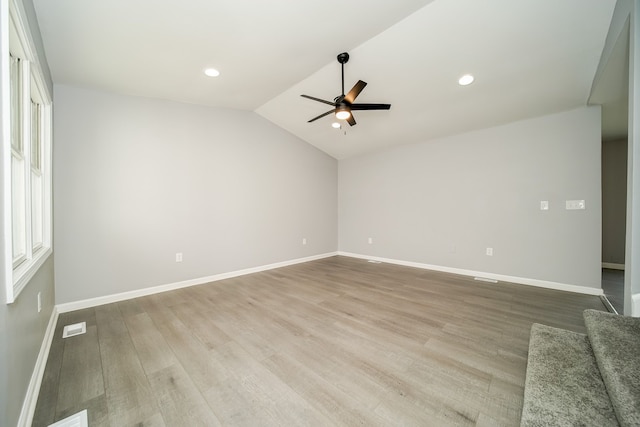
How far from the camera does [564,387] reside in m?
1.21

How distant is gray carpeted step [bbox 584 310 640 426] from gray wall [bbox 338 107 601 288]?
2.35m

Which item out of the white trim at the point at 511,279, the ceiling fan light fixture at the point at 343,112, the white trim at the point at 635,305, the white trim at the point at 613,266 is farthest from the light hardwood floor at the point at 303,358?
the white trim at the point at 613,266

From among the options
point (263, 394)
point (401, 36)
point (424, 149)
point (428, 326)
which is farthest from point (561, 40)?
point (263, 394)

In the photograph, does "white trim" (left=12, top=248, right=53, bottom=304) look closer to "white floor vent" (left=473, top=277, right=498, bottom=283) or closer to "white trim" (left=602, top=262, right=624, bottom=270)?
"white floor vent" (left=473, top=277, right=498, bottom=283)

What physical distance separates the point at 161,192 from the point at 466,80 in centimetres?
431

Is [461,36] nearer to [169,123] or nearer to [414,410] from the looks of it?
[414,410]

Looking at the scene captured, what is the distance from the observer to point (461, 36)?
2.42m

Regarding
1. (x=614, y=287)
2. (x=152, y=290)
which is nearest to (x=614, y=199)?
(x=614, y=287)

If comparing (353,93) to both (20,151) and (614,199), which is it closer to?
(20,151)

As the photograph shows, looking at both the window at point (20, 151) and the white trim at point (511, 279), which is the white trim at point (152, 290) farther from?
the white trim at point (511, 279)

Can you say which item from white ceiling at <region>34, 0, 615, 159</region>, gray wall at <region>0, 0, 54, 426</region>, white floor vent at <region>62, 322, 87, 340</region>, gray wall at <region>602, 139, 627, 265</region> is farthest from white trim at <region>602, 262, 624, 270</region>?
white floor vent at <region>62, 322, 87, 340</region>

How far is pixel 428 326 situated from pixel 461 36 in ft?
9.47

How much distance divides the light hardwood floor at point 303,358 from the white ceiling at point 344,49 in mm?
2669

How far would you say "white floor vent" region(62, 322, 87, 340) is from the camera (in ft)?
7.42
